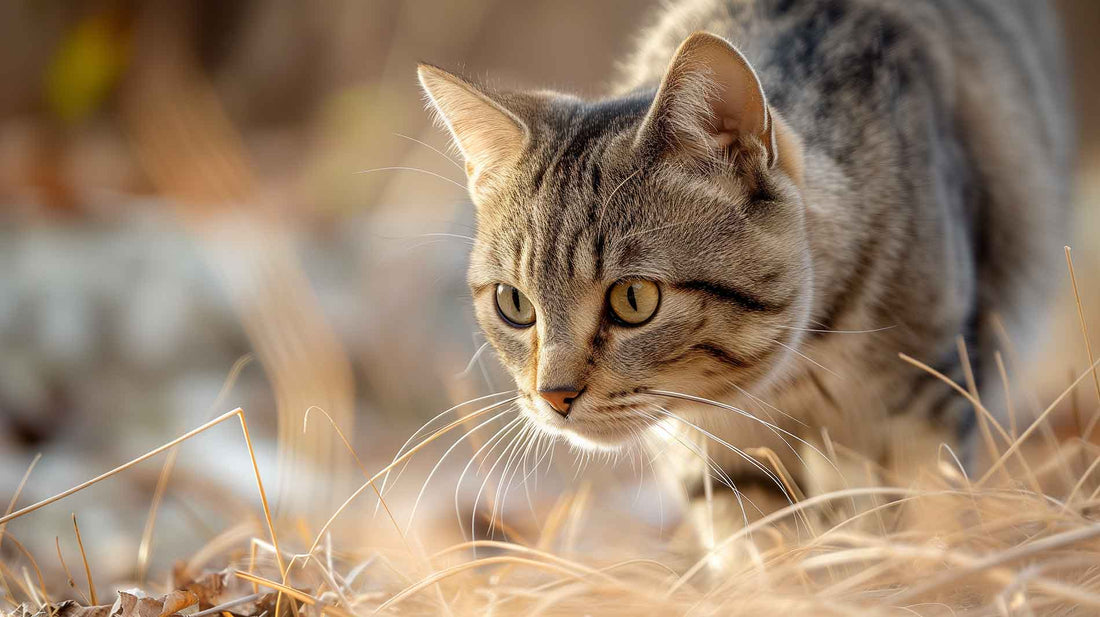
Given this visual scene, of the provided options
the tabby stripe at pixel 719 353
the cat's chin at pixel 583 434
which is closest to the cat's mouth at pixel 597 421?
the cat's chin at pixel 583 434

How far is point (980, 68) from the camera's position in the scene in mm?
2057

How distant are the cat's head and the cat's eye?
0.04ft

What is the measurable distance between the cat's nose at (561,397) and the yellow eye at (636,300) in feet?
0.43

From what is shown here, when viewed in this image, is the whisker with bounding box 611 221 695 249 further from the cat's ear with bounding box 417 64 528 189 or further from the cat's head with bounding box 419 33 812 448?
the cat's ear with bounding box 417 64 528 189

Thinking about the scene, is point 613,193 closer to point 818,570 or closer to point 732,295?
point 732,295

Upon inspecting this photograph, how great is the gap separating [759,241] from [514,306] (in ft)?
1.36

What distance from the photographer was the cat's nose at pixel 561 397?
1.32 m

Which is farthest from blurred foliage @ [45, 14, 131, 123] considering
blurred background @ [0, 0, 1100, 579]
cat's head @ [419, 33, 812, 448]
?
cat's head @ [419, 33, 812, 448]

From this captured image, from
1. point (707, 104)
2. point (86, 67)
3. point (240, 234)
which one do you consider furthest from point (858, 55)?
point (86, 67)

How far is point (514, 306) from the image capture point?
4.91 feet

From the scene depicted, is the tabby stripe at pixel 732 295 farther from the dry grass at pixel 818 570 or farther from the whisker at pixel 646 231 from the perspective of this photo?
the dry grass at pixel 818 570

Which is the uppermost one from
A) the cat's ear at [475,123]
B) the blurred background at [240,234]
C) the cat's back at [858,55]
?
the cat's back at [858,55]

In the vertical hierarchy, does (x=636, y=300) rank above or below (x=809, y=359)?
above

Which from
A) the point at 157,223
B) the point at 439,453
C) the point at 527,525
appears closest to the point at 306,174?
the point at 157,223
